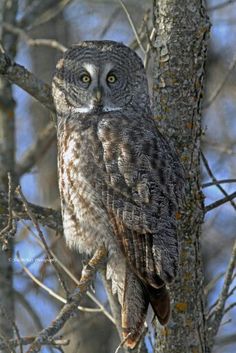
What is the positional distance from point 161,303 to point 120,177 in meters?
0.72

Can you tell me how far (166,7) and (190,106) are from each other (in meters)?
0.54

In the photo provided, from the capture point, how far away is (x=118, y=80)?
5.32 m

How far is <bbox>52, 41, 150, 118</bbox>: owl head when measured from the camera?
5.21m

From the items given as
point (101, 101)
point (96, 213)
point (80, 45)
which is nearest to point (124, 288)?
point (96, 213)

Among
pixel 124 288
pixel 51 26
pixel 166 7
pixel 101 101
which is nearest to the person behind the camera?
pixel 124 288

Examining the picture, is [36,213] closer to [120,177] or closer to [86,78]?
[120,177]

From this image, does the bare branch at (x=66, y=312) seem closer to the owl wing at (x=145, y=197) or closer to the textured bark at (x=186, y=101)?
the owl wing at (x=145, y=197)

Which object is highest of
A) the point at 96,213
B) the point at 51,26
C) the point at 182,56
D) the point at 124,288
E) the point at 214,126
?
the point at 51,26

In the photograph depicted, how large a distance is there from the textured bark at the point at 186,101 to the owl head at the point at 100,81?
1.56 ft

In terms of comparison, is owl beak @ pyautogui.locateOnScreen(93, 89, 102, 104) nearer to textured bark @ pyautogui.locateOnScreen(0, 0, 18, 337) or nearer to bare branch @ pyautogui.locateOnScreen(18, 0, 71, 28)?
textured bark @ pyautogui.locateOnScreen(0, 0, 18, 337)

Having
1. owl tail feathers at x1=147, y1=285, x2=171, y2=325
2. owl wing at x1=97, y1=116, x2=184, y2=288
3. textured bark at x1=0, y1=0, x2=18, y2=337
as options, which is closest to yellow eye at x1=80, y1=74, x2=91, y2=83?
owl wing at x1=97, y1=116, x2=184, y2=288

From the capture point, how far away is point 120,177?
4.54m

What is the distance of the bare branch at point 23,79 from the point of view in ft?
16.0

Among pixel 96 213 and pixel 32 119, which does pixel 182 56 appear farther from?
pixel 32 119
